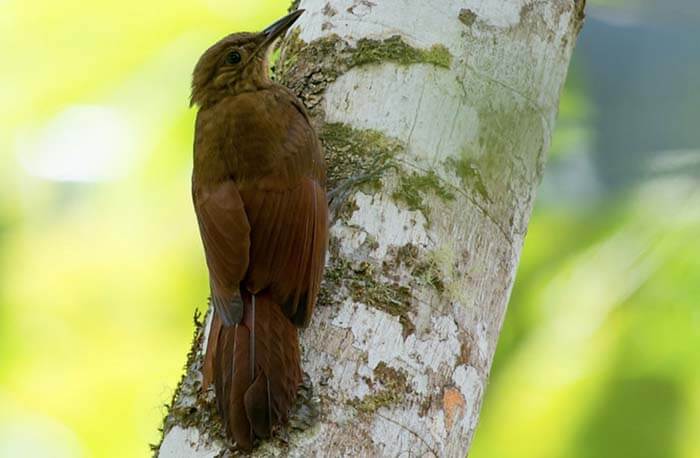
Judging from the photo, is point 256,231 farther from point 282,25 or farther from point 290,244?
point 282,25

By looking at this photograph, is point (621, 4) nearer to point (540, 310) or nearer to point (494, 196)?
point (494, 196)

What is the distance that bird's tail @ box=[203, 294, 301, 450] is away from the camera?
254 cm

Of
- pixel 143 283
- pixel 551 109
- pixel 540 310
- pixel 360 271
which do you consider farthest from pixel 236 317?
pixel 143 283

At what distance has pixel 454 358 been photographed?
2.70m

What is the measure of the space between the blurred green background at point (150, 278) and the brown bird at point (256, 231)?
0.75 m

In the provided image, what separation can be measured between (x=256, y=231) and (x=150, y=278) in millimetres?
1961

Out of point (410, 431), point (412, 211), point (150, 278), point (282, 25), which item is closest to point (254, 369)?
point (410, 431)

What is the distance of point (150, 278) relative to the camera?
4.98m

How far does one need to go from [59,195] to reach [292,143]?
2136 mm

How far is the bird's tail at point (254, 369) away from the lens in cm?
254

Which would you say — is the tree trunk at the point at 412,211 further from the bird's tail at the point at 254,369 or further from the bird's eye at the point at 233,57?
the bird's eye at the point at 233,57

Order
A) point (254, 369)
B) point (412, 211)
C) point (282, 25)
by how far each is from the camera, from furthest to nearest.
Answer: point (282, 25) → point (412, 211) → point (254, 369)

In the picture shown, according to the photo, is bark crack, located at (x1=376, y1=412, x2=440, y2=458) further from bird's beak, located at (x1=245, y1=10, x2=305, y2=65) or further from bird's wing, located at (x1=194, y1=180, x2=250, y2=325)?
bird's beak, located at (x1=245, y1=10, x2=305, y2=65)

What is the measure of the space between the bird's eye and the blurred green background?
99 centimetres
